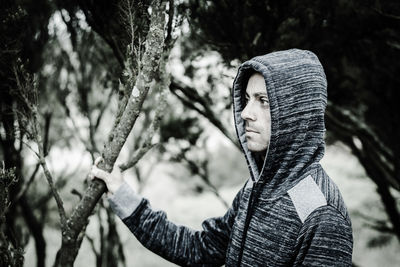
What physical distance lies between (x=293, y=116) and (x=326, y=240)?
549 mm

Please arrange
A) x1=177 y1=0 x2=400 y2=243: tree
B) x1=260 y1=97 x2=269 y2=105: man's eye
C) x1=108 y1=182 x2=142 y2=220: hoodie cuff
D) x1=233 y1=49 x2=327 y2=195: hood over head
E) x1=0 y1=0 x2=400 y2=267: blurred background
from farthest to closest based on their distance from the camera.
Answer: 1. x1=177 y1=0 x2=400 y2=243: tree
2. x1=0 y1=0 x2=400 y2=267: blurred background
3. x1=108 y1=182 x2=142 y2=220: hoodie cuff
4. x1=260 y1=97 x2=269 y2=105: man's eye
5. x1=233 y1=49 x2=327 y2=195: hood over head

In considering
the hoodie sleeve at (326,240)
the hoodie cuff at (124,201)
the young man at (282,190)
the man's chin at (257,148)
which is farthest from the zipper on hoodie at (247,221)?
the hoodie cuff at (124,201)

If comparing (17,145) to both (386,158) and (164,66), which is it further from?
(386,158)

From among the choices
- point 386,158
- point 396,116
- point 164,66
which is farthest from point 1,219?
point 396,116

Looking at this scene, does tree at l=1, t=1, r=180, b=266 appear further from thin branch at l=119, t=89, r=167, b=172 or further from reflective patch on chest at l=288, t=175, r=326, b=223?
reflective patch on chest at l=288, t=175, r=326, b=223

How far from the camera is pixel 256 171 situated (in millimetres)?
1780

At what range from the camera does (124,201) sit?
1.80 metres

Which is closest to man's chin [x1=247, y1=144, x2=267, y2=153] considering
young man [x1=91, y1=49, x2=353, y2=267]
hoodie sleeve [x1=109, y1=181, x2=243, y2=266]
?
young man [x1=91, y1=49, x2=353, y2=267]

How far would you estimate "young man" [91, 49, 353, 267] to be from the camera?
138cm

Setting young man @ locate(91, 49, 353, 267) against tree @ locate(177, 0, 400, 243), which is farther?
tree @ locate(177, 0, 400, 243)

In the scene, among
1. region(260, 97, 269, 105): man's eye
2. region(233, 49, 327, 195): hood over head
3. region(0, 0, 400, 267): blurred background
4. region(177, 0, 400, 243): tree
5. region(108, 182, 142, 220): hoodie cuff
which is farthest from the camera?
region(177, 0, 400, 243): tree

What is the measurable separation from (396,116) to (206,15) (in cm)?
262

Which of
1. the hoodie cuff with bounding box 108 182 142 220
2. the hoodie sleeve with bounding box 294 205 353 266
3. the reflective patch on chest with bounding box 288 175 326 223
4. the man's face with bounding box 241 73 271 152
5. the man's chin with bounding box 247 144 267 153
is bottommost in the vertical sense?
the hoodie sleeve with bounding box 294 205 353 266

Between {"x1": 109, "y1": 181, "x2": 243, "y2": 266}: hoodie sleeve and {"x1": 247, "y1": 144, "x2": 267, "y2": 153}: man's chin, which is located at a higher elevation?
{"x1": 247, "y1": 144, "x2": 267, "y2": 153}: man's chin
